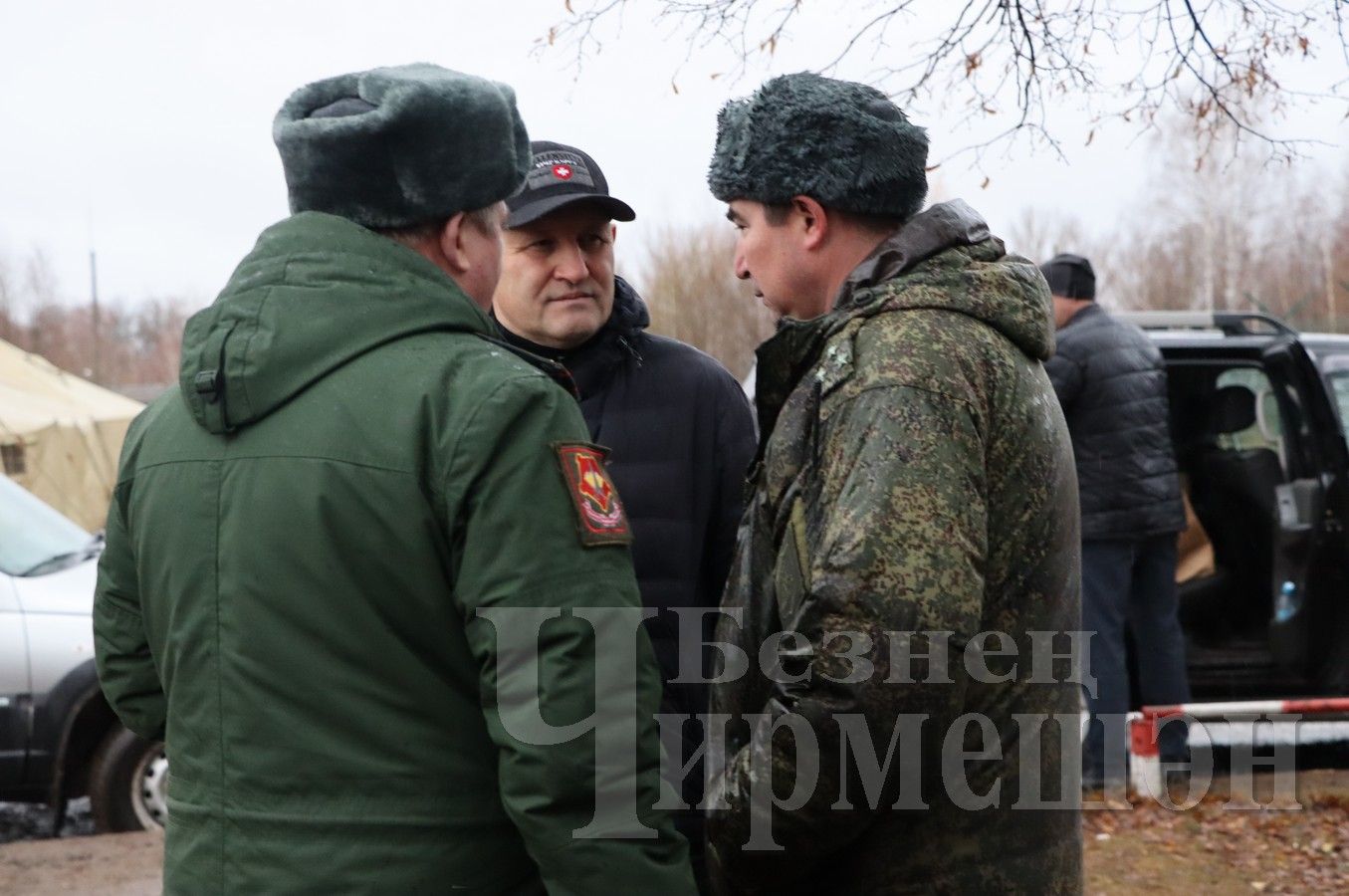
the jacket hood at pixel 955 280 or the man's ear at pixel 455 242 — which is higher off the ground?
the man's ear at pixel 455 242

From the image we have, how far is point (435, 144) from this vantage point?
1938 millimetres

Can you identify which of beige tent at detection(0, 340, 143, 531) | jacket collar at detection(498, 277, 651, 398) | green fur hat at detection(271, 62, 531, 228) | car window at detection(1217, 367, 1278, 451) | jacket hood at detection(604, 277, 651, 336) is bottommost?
beige tent at detection(0, 340, 143, 531)

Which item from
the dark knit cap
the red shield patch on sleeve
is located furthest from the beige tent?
the red shield patch on sleeve

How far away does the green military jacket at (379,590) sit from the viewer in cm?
180

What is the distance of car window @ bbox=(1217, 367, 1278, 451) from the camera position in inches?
270

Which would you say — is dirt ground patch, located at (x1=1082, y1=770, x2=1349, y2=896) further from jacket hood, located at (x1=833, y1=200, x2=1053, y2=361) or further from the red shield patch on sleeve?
the red shield patch on sleeve

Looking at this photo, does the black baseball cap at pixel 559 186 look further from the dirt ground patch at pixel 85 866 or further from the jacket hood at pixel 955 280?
the dirt ground patch at pixel 85 866

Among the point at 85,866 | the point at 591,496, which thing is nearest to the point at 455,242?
the point at 591,496

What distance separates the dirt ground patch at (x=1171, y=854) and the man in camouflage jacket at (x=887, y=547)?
3091mm

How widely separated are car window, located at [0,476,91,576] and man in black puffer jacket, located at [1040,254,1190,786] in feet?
14.2

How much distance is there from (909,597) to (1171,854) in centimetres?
388

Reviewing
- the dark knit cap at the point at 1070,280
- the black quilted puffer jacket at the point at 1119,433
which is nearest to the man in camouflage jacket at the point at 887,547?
the black quilted puffer jacket at the point at 1119,433

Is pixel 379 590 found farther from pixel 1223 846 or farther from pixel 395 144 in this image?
pixel 1223 846

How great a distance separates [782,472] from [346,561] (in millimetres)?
700
